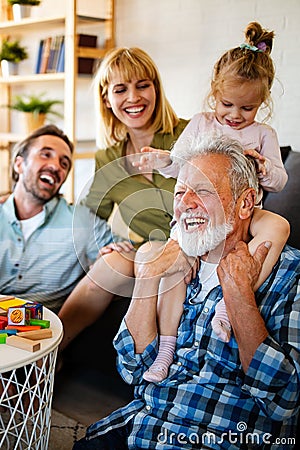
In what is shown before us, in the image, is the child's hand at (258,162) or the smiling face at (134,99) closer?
the child's hand at (258,162)

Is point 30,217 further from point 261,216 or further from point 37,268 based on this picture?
point 261,216

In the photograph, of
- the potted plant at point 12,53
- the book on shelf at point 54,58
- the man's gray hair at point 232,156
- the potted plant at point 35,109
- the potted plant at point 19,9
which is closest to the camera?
the man's gray hair at point 232,156

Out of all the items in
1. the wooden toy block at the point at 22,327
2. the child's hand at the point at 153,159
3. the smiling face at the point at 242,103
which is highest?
the smiling face at the point at 242,103

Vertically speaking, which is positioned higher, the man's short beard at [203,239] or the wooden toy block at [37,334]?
the man's short beard at [203,239]

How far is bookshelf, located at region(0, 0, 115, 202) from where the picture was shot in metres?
2.69

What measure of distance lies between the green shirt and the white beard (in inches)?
3.2

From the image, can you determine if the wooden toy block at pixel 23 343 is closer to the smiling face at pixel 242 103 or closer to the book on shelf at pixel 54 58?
the smiling face at pixel 242 103

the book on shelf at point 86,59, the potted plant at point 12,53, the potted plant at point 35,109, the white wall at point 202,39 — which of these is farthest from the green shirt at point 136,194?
the potted plant at point 12,53

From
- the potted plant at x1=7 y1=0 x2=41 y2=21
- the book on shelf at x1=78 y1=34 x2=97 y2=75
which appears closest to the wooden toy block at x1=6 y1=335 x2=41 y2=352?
the book on shelf at x1=78 y1=34 x2=97 y2=75

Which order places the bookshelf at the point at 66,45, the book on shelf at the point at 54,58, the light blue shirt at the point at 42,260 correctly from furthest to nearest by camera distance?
the book on shelf at the point at 54,58 < the bookshelf at the point at 66,45 < the light blue shirt at the point at 42,260

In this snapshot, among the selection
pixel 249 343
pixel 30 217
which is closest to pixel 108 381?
pixel 30 217

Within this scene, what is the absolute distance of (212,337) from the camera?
1674 millimetres

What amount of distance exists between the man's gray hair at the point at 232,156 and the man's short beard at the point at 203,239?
88mm

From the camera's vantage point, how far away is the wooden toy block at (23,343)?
1626mm
